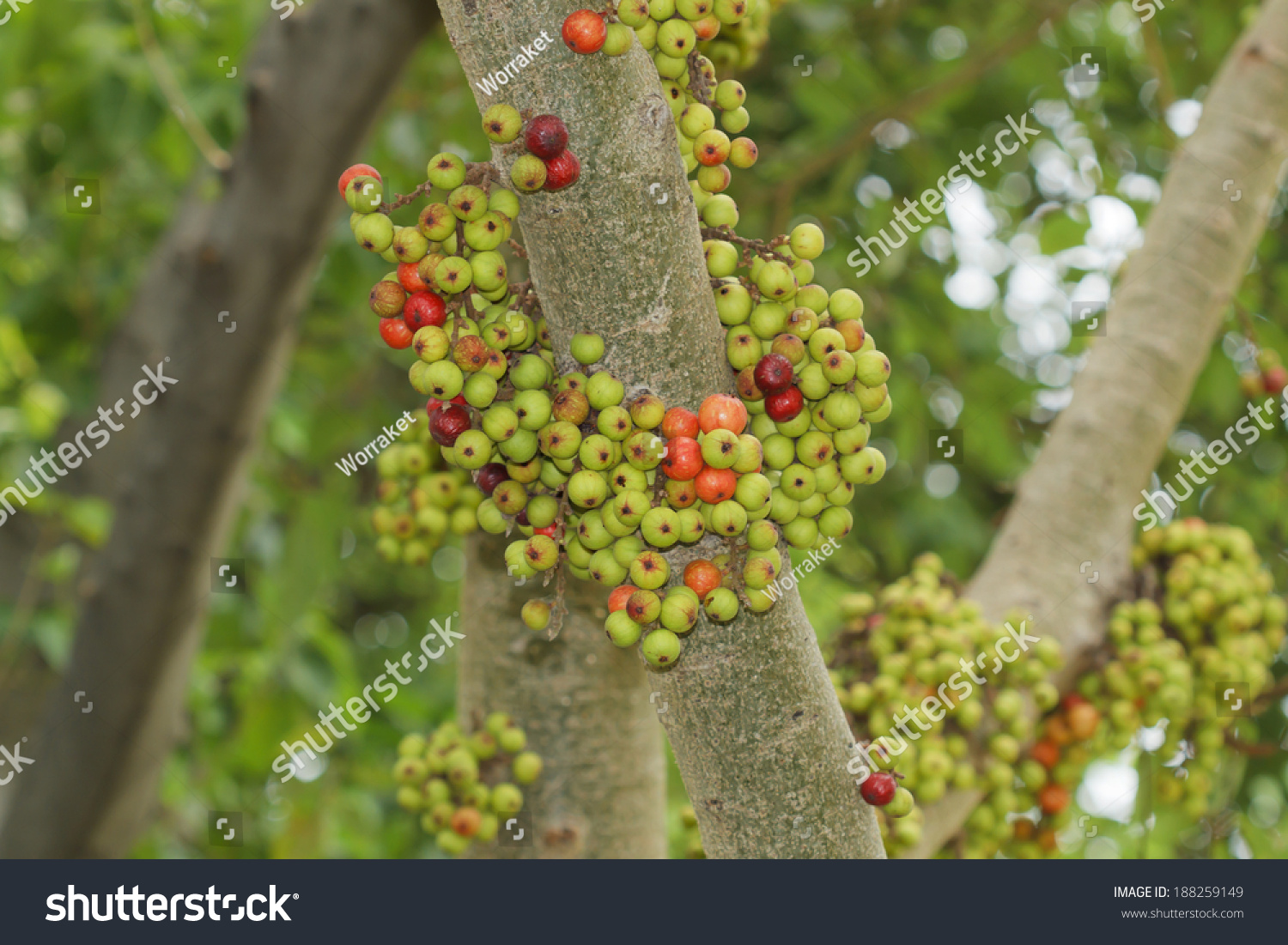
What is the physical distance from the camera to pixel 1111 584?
2.74 metres

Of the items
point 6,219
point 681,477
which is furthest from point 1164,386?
point 6,219

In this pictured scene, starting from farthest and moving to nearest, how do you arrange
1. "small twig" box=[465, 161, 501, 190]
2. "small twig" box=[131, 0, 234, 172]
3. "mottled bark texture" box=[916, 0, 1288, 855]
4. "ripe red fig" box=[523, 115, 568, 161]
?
"small twig" box=[131, 0, 234, 172] → "mottled bark texture" box=[916, 0, 1288, 855] → "small twig" box=[465, 161, 501, 190] → "ripe red fig" box=[523, 115, 568, 161]

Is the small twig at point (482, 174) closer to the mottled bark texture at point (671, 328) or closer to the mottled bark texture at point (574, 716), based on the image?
the mottled bark texture at point (671, 328)

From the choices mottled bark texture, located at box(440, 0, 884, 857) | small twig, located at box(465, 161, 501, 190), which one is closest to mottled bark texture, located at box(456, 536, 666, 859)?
mottled bark texture, located at box(440, 0, 884, 857)

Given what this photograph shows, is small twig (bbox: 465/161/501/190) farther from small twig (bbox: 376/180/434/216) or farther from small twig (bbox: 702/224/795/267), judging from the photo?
small twig (bbox: 702/224/795/267)

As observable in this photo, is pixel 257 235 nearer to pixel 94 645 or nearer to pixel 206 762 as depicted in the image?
pixel 94 645

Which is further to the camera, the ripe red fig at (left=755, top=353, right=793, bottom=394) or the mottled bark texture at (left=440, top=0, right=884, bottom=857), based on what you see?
the ripe red fig at (left=755, top=353, right=793, bottom=394)

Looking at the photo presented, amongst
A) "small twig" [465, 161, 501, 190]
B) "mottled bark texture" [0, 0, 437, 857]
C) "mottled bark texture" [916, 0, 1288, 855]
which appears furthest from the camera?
"mottled bark texture" [0, 0, 437, 857]

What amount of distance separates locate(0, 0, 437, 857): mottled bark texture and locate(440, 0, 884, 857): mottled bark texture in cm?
169

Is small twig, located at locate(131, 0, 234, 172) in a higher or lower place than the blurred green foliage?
higher

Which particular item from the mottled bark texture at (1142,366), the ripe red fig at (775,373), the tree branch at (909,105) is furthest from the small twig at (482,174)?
the tree branch at (909,105)

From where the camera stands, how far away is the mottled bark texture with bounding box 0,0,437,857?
282cm

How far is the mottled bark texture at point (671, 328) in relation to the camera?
1.26 metres

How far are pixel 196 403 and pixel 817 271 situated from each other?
8.19ft
